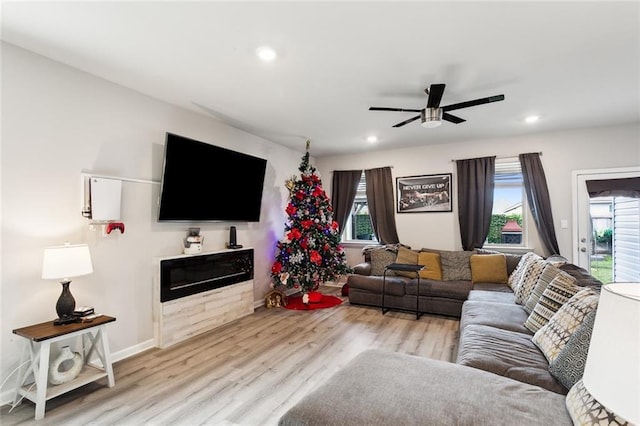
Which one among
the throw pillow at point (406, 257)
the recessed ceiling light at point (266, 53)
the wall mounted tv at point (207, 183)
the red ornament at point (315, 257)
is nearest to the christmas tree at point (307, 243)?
the red ornament at point (315, 257)

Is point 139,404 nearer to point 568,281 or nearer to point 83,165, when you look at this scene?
point 83,165

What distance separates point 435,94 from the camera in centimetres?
290

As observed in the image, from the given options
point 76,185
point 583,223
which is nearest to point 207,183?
point 76,185

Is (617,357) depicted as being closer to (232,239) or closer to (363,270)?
(232,239)

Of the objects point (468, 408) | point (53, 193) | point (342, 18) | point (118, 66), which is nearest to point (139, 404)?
point (53, 193)

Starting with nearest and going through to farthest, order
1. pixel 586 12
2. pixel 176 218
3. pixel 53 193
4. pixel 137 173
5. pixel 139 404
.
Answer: pixel 586 12 < pixel 139 404 < pixel 53 193 < pixel 137 173 < pixel 176 218

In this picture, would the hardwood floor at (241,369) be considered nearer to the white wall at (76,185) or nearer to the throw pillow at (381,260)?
the white wall at (76,185)

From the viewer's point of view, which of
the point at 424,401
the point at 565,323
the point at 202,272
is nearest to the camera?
the point at 424,401

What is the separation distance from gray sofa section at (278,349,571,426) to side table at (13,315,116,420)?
6.44ft

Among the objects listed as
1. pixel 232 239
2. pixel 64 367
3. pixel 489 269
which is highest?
pixel 232 239

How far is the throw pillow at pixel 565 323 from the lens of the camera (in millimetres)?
1903

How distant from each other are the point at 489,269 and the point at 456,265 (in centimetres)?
46

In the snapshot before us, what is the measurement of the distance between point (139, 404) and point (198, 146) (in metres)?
2.53

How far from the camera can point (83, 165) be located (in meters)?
2.90
